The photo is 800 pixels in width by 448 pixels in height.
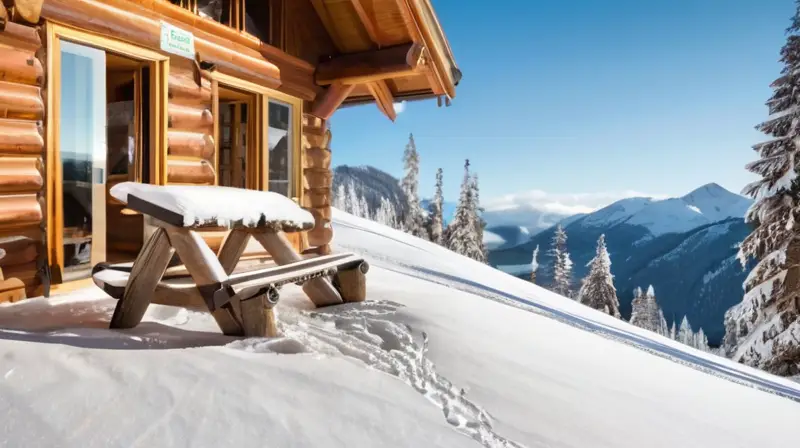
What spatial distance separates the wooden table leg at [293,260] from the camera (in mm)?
4531

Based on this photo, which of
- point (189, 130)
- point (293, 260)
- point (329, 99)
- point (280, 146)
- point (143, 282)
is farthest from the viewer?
point (329, 99)

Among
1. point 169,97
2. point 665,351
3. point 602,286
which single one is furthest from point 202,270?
point 602,286

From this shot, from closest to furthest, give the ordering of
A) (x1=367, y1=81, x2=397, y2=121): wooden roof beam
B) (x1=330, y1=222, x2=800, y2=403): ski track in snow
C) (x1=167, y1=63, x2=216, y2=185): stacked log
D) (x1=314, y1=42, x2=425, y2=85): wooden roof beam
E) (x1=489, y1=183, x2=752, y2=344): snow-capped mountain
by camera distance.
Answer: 1. (x1=167, y1=63, x2=216, y2=185): stacked log
2. (x1=314, y1=42, x2=425, y2=85): wooden roof beam
3. (x1=330, y1=222, x2=800, y2=403): ski track in snow
4. (x1=367, y1=81, x2=397, y2=121): wooden roof beam
5. (x1=489, y1=183, x2=752, y2=344): snow-capped mountain

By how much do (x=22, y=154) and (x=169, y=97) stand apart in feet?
6.17

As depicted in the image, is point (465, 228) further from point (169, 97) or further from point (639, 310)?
point (169, 97)

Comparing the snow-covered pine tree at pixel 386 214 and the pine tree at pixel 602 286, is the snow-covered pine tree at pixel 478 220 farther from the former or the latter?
the snow-covered pine tree at pixel 386 214

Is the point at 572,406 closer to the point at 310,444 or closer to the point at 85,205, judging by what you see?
the point at 310,444

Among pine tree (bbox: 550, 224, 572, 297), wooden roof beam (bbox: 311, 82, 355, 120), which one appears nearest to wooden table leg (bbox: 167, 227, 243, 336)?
wooden roof beam (bbox: 311, 82, 355, 120)

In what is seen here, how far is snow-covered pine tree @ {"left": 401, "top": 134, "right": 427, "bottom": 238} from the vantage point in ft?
155

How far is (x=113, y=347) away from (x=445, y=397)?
2.07m

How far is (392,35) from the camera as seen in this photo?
7715 millimetres

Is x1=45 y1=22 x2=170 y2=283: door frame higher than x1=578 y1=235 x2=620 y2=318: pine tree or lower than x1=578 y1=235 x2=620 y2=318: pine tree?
higher

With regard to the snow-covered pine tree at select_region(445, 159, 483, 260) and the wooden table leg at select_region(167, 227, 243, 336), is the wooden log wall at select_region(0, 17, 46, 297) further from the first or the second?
the snow-covered pine tree at select_region(445, 159, 483, 260)

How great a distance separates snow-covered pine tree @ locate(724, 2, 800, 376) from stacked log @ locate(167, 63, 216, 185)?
15.7 metres
